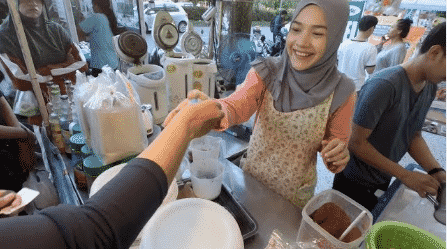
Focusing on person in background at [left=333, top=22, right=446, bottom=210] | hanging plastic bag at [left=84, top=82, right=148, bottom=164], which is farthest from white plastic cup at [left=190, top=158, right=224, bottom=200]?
person in background at [left=333, top=22, right=446, bottom=210]

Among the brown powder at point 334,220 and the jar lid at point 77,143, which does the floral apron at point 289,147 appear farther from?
the jar lid at point 77,143

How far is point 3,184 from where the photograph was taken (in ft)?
4.77

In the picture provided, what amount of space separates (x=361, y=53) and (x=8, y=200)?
3687 mm

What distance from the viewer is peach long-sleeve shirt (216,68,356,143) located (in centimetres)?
114

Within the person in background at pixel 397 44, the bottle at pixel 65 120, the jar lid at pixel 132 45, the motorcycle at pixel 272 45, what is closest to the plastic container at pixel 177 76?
the jar lid at pixel 132 45

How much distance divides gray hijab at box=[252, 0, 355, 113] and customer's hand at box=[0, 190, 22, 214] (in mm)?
1160

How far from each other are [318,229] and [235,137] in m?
1.18

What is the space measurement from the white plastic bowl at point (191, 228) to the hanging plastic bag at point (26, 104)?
65.9 inches

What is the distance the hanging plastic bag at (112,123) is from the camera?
3.00 ft

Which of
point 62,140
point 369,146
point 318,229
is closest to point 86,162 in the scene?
point 62,140

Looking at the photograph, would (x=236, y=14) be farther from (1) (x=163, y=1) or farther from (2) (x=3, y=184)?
(1) (x=163, y=1)

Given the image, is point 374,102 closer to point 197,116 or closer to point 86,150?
point 197,116

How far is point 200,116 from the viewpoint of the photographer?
78cm

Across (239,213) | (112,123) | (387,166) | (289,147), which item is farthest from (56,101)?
(387,166)
